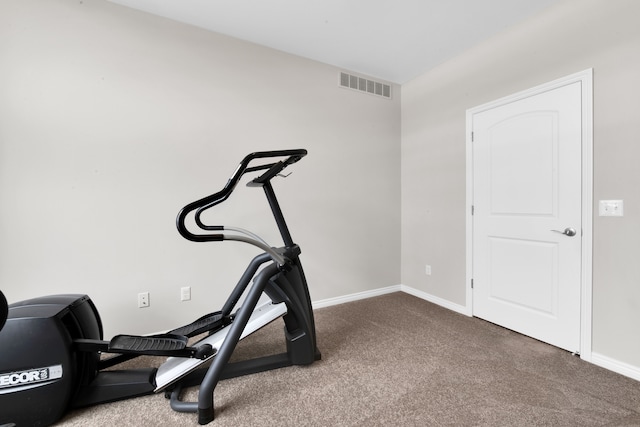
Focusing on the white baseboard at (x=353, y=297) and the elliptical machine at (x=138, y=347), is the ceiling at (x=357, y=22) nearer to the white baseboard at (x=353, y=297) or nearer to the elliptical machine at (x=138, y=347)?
the elliptical machine at (x=138, y=347)

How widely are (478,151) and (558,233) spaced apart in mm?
957

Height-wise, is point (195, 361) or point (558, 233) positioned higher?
point (558, 233)

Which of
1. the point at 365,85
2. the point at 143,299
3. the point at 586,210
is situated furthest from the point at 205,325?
the point at 365,85

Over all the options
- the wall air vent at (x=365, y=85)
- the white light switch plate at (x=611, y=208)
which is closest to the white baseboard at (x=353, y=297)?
the white light switch plate at (x=611, y=208)

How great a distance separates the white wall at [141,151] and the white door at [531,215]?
139 cm

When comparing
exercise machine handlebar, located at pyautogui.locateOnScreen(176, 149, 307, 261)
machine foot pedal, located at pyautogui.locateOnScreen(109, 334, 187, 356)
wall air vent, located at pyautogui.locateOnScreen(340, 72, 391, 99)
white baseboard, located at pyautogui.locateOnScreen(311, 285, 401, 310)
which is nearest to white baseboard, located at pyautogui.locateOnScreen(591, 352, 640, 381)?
white baseboard, located at pyautogui.locateOnScreen(311, 285, 401, 310)

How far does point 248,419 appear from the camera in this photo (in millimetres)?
1391

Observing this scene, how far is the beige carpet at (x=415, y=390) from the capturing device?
4.56 feet

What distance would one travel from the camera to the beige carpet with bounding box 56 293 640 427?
4.56 feet

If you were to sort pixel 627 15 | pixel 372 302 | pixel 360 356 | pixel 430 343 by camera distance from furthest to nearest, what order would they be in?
pixel 372 302
pixel 430 343
pixel 360 356
pixel 627 15

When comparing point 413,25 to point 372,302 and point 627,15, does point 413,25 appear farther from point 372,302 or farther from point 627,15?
point 372,302

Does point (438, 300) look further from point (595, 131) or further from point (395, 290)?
point (595, 131)

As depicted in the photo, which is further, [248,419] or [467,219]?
[467,219]

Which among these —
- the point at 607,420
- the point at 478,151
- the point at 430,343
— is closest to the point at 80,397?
the point at 430,343
